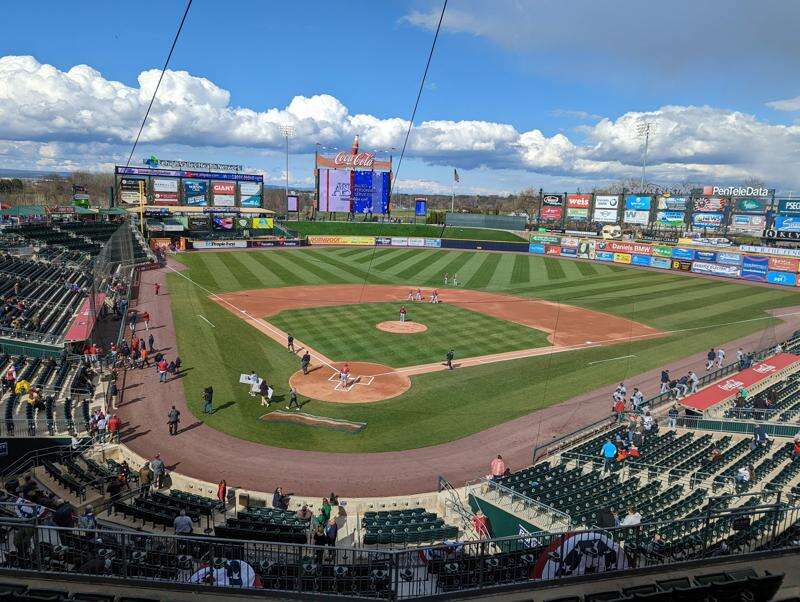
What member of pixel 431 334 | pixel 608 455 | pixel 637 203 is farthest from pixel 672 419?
pixel 637 203

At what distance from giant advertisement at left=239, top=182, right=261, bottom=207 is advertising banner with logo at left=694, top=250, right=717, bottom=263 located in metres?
60.0

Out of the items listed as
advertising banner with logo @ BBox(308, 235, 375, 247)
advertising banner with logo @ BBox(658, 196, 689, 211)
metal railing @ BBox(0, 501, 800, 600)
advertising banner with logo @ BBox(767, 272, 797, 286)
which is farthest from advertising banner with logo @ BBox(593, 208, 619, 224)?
metal railing @ BBox(0, 501, 800, 600)

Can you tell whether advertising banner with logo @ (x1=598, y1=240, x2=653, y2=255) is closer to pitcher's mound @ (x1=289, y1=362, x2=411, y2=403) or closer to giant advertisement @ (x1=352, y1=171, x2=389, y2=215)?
giant advertisement @ (x1=352, y1=171, x2=389, y2=215)

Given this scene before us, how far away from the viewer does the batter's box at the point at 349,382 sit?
2341cm

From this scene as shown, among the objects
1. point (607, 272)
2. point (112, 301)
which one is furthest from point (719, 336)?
point (112, 301)

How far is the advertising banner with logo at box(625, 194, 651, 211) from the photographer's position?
78731mm

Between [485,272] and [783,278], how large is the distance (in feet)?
95.2

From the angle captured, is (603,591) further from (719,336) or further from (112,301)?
(112,301)

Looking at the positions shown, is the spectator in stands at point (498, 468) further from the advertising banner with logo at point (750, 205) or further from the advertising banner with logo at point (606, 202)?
the advertising banner with logo at point (606, 202)

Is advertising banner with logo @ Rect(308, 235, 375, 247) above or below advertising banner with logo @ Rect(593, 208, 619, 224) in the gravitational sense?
below

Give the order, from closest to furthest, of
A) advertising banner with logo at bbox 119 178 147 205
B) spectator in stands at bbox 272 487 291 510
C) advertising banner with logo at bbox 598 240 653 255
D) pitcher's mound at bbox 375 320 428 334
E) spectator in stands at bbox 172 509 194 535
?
spectator in stands at bbox 172 509 194 535 → spectator in stands at bbox 272 487 291 510 → pitcher's mound at bbox 375 320 428 334 → advertising banner with logo at bbox 598 240 653 255 → advertising banner with logo at bbox 119 178 147 205

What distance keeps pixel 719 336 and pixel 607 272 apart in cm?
2683

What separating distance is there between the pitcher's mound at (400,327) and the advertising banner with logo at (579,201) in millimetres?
59720

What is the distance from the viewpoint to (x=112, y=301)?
3556 centimetres
